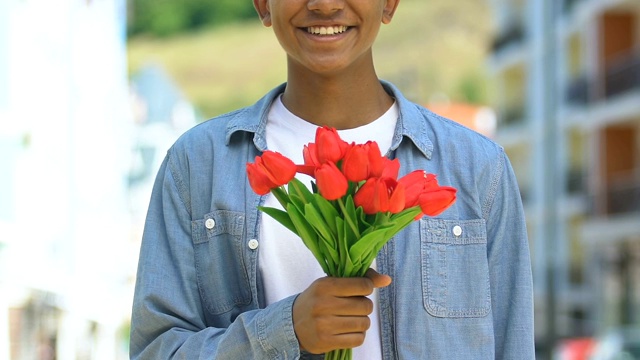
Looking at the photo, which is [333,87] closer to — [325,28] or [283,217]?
[325,28]

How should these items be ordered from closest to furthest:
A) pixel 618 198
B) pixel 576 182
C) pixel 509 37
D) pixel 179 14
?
pixel 618 198 < pixel 576 182 < pixel 509 37 < pixel 179 14

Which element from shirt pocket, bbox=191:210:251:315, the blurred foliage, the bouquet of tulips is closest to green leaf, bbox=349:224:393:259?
the bouquet of tulips

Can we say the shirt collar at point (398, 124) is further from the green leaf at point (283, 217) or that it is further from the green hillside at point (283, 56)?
the green hillside at point (283, 56)

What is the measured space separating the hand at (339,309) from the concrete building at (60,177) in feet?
36.9

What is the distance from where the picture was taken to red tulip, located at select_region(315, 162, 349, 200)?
89.7 inches

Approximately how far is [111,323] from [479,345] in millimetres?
22488

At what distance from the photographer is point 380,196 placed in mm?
2275

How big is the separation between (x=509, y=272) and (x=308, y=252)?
1.42 ft

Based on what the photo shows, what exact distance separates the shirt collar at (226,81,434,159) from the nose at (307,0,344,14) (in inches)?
12.7

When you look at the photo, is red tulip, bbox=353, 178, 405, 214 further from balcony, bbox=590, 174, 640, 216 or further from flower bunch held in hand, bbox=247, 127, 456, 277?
balcony, bbox=590, 174, 640, 216

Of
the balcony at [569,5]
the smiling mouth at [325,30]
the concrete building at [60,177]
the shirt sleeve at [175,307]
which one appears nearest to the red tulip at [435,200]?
the shirt sleeve at [175,307]

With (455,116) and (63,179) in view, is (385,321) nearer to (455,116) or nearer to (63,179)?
(63,179)

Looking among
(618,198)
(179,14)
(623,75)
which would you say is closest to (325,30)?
(623,75)

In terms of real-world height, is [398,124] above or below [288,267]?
above
